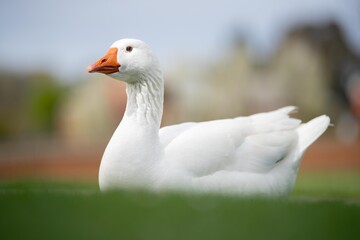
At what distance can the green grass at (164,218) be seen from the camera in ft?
13.0

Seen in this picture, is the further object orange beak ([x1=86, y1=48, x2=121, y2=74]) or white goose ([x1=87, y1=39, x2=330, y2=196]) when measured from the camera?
orange beak ([x1=86, y1=48, x2=121, y2=74])

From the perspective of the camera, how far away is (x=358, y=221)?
4598 mm

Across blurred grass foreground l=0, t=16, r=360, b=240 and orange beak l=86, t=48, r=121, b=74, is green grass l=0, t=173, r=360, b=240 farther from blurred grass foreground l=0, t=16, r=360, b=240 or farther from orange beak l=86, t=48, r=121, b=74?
orange beak l=86, t=48, r=121, b=74

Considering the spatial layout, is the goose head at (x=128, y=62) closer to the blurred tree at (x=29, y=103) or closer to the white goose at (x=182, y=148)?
the white goose at (x=182, y=148)

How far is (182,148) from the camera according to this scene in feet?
20.6

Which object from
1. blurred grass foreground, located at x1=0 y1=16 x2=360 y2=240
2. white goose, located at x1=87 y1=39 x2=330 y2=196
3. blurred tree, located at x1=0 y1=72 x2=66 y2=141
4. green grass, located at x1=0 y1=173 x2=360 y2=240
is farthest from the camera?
blurred tree, located at x1=0 y1=72 x2=66 y2=141

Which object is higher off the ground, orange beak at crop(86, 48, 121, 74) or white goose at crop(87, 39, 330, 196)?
orange beak at crop(86, 48, 121, 74)

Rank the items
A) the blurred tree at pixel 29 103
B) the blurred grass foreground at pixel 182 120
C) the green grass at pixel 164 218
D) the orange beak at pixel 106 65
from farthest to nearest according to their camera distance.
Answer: the blurred tree at pixel 29 103 → the orange beak at pixel 106 65 → the blurred grass foreground at pixel 182 120 → the green grass at pixel 164 218

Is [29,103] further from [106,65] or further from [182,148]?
[182,148]

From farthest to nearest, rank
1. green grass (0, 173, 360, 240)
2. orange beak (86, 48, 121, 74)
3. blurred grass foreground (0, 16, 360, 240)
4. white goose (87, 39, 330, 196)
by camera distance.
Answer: orange beak (86, 48, 121, 74) → white goose (87, 39, 330, 196) → blurred grass foreground (0, 16, 360, 240) → green grass (0, 173, 360, 240)

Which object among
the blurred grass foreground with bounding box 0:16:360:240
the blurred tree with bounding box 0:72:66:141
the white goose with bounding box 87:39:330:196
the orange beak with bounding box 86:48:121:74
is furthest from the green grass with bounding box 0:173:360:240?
the blurred tree with bounding box 0:72:66:141

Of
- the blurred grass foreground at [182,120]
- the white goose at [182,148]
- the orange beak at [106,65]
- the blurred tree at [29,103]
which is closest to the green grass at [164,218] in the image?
the blurred grass foreground at [182,120]

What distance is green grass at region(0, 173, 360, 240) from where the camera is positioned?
3.96m

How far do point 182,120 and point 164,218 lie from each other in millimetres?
25743
